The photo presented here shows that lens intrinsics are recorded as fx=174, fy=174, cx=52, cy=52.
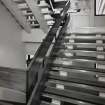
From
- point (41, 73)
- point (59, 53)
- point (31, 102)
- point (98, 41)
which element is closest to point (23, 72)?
point (41, 73)

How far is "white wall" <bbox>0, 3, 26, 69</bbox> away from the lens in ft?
15.1

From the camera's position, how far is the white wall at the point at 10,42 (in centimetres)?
461

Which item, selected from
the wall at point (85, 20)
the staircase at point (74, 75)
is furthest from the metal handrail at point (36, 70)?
the wall at point (85, 20)

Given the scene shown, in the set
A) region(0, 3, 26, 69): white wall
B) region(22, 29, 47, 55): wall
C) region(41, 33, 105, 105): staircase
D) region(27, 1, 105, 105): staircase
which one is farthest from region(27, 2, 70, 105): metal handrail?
region(22, 29, 47, 55): wall

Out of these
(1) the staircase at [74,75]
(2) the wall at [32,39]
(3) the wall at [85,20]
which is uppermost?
(3) the wall at [85,20]

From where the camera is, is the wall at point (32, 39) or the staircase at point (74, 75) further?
the wall at point (32, 39)

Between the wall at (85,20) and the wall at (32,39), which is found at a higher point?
the wall at (85,20)

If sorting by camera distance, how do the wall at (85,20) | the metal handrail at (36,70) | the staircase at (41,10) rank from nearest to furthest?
the metal handrail at (36,70), the staircase at (41,10), the wall at (85,20)

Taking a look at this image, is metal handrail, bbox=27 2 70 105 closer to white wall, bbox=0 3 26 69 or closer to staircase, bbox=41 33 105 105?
staircase, bbox=41 33 105 105

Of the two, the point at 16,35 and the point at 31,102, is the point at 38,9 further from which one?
the point at 31,102

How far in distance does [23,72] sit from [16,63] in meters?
2.42

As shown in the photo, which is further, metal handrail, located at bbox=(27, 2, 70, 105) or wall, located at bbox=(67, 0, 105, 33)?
wall, located at bbox=(67, 0, 105, 33)

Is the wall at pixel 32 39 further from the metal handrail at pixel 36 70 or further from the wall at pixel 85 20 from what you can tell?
the metal handrail at pixel 36 70

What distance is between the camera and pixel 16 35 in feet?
17.0
